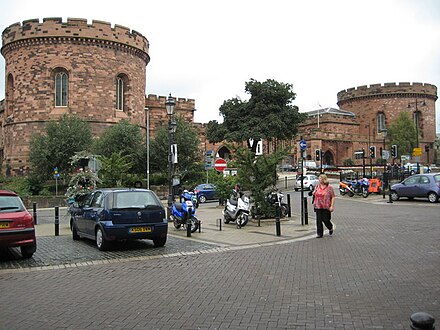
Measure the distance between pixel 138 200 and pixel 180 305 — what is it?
5.25 metres

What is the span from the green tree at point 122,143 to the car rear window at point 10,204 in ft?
85.4

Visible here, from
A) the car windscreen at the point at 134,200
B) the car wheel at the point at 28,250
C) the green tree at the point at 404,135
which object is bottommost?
the car wheel at the point at 28,250

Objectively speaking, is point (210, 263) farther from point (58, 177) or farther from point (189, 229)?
point (58, 177)

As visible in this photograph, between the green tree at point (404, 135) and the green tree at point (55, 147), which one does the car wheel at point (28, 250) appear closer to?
the green tree at point (55, 147)

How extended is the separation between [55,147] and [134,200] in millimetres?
26115

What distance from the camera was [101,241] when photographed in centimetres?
1095

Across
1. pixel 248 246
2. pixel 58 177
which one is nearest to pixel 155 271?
pixel 248 246

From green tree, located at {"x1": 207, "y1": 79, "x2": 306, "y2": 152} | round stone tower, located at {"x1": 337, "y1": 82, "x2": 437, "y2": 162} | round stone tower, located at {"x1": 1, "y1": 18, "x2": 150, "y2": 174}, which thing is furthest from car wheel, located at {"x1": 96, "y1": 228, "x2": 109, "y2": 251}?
round stone tower, located at {"x1": 337, "y1": 82, "x2": 437, "y2": 162}

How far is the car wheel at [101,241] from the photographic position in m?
10.8

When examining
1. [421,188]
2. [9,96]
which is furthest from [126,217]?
[9,96]

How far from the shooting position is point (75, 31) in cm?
3956

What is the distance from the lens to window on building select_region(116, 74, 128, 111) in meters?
43.1

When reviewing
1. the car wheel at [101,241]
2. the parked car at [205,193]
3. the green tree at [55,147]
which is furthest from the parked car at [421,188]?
the green tree at [55,147]

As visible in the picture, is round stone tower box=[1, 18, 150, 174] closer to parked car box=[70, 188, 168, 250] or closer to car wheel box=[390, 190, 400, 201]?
car wheel box=[390, 190, 400, 201]
